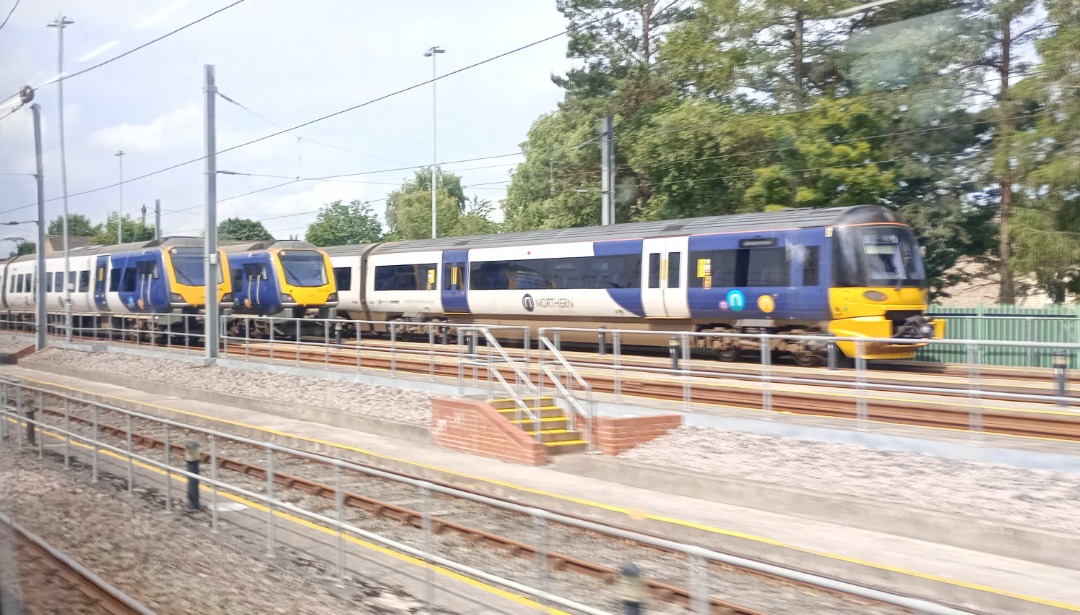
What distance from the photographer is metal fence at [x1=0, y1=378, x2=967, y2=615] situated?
521 cm

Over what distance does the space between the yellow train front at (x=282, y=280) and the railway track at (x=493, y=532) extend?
54.9ft

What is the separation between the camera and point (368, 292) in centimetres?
3341

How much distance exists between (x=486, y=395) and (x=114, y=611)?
30.5 ft

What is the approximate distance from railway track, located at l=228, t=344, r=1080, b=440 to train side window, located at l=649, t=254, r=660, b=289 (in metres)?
5.77

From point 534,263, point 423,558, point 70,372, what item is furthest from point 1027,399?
point 70,372

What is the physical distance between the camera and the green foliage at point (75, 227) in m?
58.0

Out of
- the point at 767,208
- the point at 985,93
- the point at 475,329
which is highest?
the point at 985,93

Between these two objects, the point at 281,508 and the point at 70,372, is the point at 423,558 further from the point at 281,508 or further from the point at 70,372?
the point at 70,372

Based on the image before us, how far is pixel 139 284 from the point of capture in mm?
32938

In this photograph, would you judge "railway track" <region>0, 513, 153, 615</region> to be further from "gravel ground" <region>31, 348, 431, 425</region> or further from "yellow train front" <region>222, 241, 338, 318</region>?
"yellow train front" <region>222, 241, 338, 318</region>

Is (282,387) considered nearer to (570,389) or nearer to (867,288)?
(570,389)

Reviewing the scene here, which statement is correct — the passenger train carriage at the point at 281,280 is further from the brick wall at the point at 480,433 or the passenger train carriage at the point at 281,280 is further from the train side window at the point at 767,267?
the brick wall at the point at 480,433

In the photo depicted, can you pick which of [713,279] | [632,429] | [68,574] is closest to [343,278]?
[713,279]

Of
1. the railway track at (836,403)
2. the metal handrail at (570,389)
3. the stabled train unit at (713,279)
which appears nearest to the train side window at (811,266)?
the stabled train unit at (713,279)
